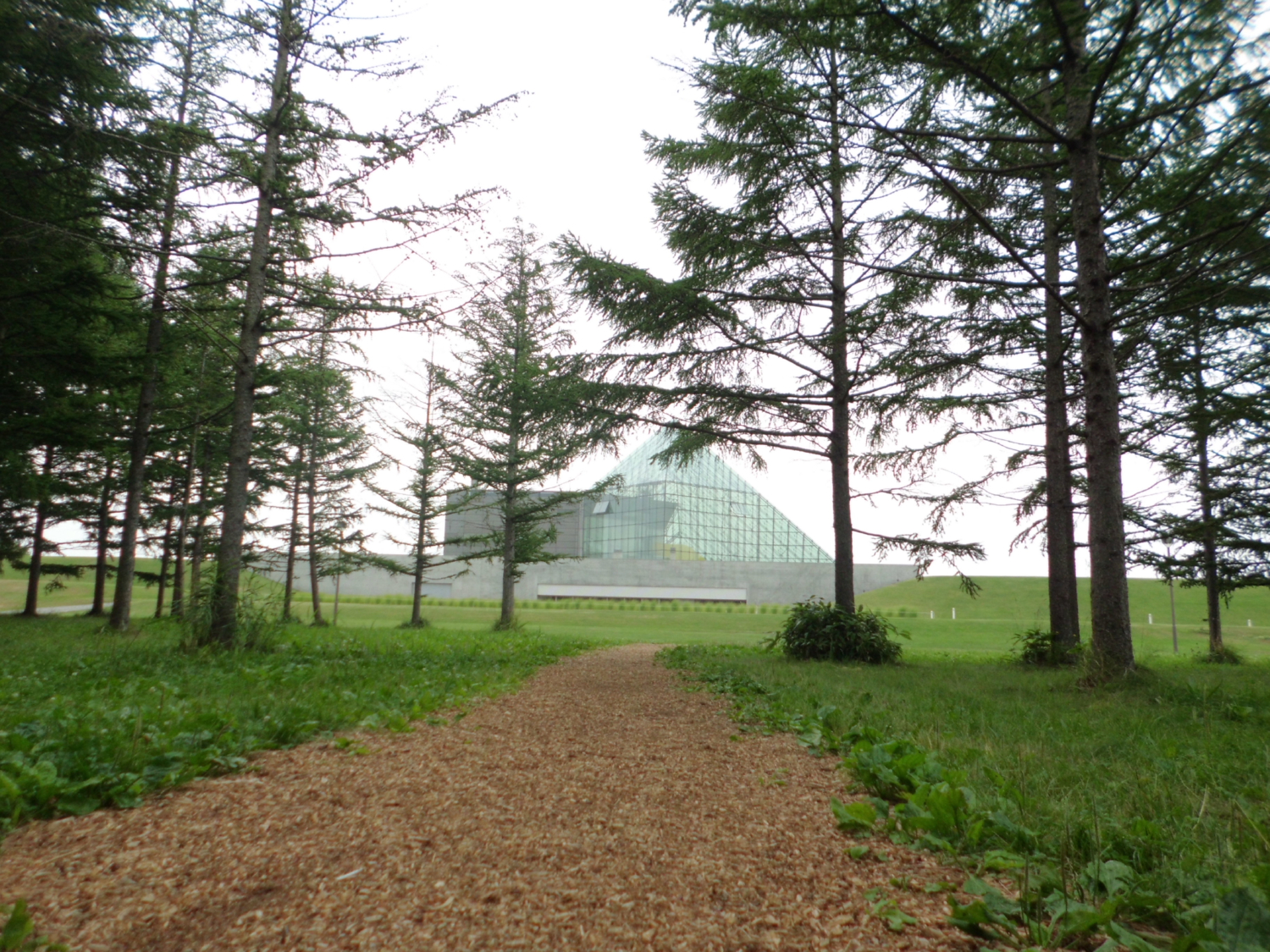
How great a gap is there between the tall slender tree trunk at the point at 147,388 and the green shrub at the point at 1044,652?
14565 millimetres

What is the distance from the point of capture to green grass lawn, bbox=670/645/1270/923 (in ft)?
7.59

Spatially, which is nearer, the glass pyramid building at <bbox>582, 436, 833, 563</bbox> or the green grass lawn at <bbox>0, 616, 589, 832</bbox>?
the green grass lawn at <bbox>0, 616, 589, 832</bbox>

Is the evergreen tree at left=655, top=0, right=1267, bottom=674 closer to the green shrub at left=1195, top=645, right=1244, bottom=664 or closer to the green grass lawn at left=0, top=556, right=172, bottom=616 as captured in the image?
the green shrub at left=1195, top=645, right=1244, bottom=664

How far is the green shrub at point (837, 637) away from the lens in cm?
1063

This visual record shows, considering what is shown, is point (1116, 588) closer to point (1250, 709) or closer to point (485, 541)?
point (1250, 709)

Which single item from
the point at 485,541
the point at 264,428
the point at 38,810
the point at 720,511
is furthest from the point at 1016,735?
the point at 720,511

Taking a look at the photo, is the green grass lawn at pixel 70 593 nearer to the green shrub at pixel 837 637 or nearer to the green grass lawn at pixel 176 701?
the green grass lawn at pixel 176 701

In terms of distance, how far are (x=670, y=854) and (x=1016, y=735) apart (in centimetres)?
295

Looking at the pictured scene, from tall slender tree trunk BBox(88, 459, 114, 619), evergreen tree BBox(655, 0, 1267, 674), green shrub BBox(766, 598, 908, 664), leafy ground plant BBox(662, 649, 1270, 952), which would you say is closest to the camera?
leafy ground plant BBox(662, 649, 1270, 952)

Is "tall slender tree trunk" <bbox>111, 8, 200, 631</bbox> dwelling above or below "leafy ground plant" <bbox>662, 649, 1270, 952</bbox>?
A: above

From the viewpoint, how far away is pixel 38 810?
2.70 metres

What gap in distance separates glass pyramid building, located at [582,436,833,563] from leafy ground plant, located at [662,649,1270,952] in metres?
44.8

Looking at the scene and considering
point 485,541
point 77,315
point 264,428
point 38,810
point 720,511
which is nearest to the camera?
point 38,810

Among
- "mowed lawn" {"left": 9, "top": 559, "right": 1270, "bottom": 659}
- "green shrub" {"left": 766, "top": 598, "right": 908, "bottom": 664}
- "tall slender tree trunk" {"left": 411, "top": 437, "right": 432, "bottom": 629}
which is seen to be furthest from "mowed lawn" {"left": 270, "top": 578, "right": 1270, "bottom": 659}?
"green shrub" {"left": 766, "top": 598, "right": 908, "bottom": 664}
